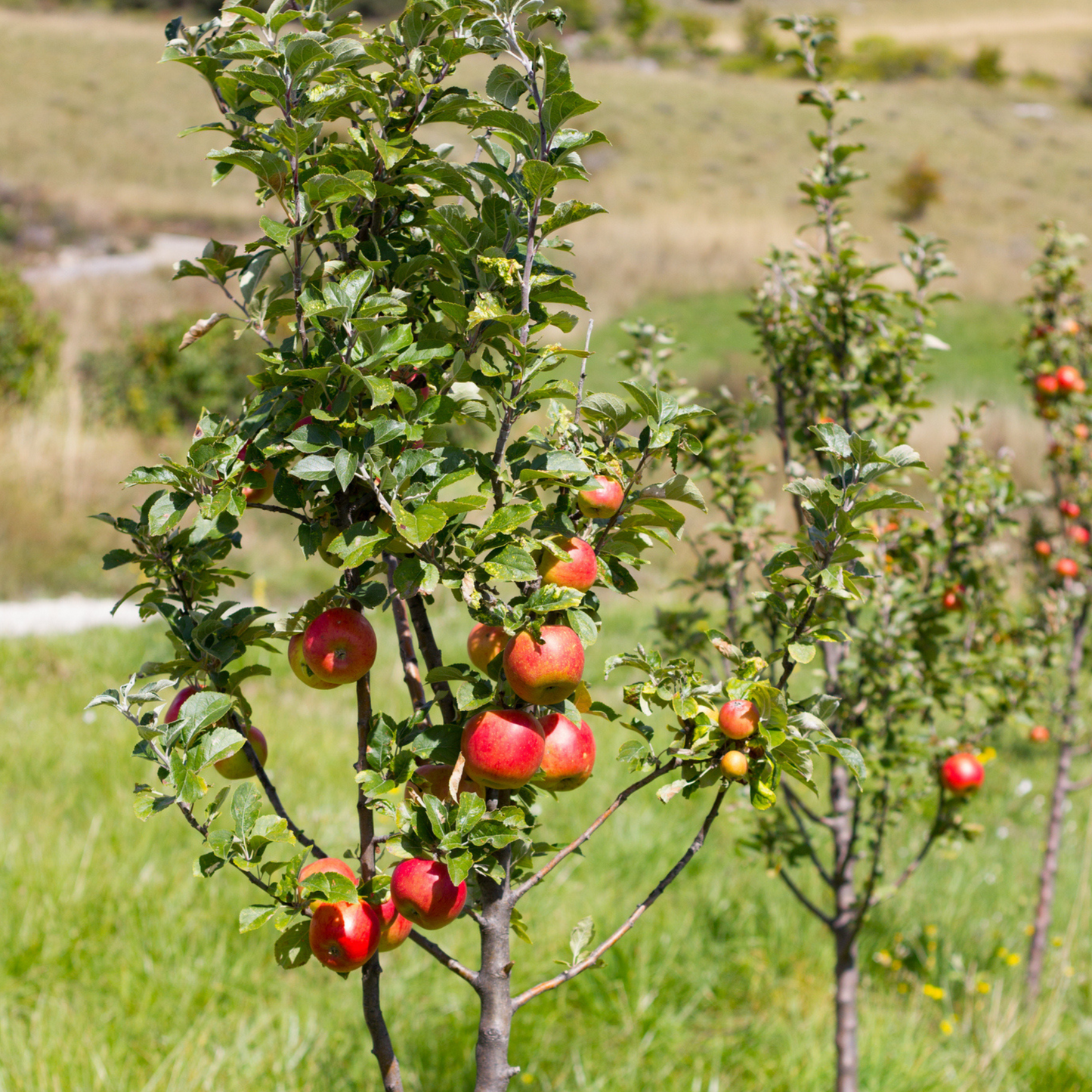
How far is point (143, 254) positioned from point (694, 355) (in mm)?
13065

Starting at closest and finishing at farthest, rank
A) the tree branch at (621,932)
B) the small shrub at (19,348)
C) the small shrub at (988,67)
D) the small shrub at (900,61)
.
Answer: the tree branch at (621,932) → the small shrub at (19,348) → the small shrub at (988,67) → the small shrub at (900,61)

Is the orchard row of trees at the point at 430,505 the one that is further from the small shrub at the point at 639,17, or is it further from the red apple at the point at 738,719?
the small shrub at the point at 639,17

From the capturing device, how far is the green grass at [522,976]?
2.30 m

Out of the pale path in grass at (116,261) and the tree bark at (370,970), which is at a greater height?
the tree bark at (370,970)

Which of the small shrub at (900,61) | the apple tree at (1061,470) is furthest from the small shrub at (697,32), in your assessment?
the apple tree at (1061,470)

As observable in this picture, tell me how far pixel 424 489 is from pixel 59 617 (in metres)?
6.39

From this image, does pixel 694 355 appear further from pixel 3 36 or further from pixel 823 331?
pixel 3 36

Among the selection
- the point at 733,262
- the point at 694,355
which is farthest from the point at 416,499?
the point at 733,262

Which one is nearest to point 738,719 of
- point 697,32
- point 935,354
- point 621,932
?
point 621,932

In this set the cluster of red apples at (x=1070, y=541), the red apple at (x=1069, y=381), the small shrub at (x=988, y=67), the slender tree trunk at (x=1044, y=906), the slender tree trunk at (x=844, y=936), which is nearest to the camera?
the slender tree trunk at (x=844, y=936)

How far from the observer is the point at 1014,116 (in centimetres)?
4231

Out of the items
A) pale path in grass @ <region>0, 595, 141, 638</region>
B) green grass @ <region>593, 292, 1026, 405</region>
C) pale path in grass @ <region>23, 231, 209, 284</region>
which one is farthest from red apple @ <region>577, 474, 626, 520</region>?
pale path in grass @ <region>23, 231, 209, 284</region>

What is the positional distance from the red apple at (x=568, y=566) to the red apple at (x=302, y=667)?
0.28m

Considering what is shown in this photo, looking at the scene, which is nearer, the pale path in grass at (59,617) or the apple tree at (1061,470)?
the apple tree at (1061,470)
